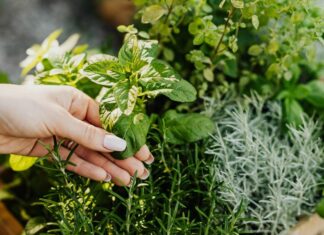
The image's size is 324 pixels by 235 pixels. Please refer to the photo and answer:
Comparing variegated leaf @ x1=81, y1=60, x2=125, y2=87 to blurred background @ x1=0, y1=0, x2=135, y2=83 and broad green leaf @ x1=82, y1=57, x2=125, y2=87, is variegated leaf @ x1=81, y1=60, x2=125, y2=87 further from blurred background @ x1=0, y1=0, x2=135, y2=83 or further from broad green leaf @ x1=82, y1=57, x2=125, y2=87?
blurred background @ x1=0, y1=0, x2=135, y2=83

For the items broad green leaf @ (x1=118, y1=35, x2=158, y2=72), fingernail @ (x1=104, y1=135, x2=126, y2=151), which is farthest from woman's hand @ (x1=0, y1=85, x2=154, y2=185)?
broad green leaf @ (x1=118, y1=35, x2=158, y2=72)

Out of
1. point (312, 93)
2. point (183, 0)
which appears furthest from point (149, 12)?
point (312, 93)

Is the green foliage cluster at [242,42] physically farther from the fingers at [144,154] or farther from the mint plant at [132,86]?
the fingers at [144,154]

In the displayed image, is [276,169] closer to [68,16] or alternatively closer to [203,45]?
[203,45]

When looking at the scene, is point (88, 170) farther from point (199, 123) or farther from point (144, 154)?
point (199, 123)

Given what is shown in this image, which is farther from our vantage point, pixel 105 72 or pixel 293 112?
pixel 293 112

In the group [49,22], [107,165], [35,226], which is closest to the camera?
[107,165]

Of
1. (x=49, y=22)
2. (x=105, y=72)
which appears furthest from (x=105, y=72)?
(x=49, y=22)

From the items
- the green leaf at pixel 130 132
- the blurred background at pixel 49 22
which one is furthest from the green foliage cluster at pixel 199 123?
the blurred background at pixel 49 22

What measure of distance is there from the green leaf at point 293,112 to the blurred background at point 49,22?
804mm

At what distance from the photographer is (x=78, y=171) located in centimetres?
84

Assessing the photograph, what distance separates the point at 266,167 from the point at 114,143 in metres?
0.31

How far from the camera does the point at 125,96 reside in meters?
0.74

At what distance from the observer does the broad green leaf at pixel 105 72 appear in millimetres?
788
